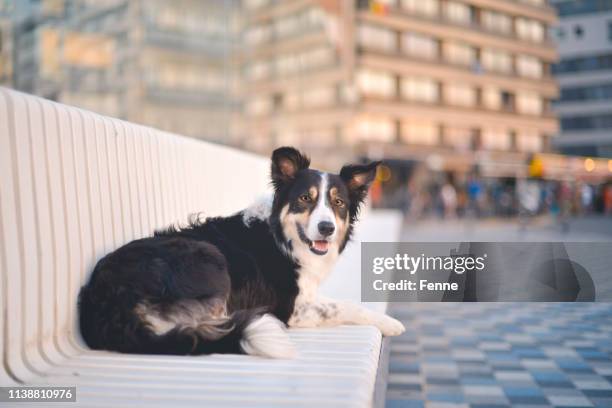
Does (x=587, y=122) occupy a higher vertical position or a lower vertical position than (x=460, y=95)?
lower

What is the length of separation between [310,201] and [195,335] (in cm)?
113

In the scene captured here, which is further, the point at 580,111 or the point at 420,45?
the point at 580,111

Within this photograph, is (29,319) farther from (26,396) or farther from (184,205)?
(184,205)

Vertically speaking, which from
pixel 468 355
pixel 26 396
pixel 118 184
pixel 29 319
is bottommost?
pixel 468 355

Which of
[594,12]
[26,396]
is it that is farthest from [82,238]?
[594,12]

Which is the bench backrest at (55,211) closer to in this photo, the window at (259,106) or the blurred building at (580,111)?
the blurred building at (580,111)

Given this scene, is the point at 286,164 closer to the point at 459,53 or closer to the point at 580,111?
the point at 459,53

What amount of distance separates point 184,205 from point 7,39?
15.9 metres

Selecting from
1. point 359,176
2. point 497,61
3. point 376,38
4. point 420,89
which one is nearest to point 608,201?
point 420,89

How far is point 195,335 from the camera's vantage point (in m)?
2.87

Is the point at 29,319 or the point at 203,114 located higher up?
the point at 203,114

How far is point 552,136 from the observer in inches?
2653

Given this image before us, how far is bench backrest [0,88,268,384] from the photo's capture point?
2.62 m

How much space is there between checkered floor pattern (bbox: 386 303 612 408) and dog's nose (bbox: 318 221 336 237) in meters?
1.43
